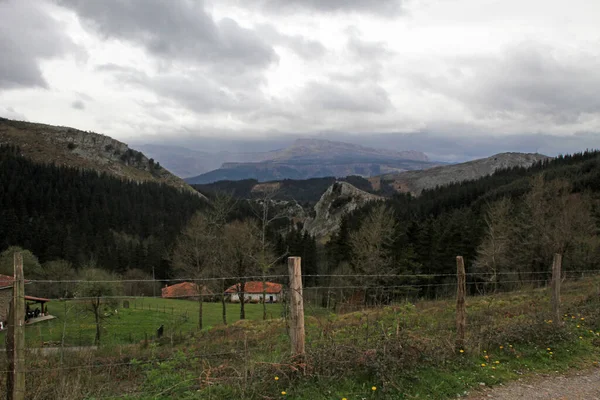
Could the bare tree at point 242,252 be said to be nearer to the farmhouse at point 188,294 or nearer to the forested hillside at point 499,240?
the farmhouse at point 188,294

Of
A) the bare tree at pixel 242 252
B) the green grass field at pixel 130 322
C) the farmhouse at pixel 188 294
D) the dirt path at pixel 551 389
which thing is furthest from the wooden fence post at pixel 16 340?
the bare tree at pixel 242 252

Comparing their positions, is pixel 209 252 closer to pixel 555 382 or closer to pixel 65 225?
pixel 555 382

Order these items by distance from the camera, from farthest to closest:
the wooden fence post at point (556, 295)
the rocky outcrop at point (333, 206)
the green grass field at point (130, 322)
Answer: the rocky outcrop at point (333, 206), the green grass field at point (130, 322), the wooden fence post at point (556, 295)

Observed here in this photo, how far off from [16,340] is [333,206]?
141217mm

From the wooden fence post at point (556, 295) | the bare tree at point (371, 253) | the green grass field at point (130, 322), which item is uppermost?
the wooden fence post at point (556, 295)

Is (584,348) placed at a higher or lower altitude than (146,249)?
higher

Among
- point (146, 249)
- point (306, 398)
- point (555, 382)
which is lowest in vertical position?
point (146, 249)

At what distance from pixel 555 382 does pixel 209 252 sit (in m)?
32.7

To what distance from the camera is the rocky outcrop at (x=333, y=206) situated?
139 metres

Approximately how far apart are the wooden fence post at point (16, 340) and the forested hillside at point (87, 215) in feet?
207

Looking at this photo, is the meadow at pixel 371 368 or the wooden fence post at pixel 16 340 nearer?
the wooden fence post at pixel 16 340

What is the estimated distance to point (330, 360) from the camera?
6.86 meters

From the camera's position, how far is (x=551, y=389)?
7043mm

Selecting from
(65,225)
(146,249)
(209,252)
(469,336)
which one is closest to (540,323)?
(469,336)
